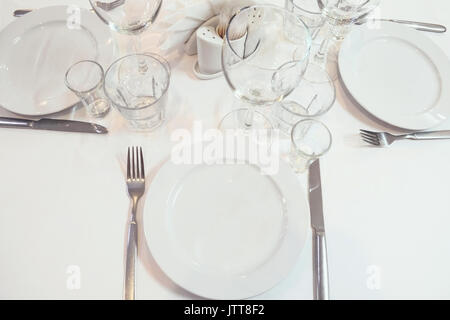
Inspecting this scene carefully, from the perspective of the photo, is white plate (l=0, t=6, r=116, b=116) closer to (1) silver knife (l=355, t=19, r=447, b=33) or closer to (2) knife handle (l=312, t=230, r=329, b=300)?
(2) knife handle (l=312, t=230, r=329, b=300)

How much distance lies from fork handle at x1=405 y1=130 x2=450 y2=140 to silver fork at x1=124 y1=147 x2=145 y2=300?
1.59ft

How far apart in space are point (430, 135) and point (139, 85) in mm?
557

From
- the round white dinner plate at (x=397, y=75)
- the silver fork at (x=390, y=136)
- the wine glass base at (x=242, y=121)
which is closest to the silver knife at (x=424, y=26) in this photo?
the round white dinner plate at (x=397, y=75)

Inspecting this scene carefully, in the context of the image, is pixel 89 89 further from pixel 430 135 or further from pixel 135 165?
pixel 430 135

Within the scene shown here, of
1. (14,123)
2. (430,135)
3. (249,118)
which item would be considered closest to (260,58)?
(249,118)

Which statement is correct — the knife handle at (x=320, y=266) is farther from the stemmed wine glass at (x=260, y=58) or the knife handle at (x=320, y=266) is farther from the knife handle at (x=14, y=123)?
the knife handle at (x=14, y=123)

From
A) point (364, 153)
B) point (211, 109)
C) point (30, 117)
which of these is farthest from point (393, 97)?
point (30, 117)

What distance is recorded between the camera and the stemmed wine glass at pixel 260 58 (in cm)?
49

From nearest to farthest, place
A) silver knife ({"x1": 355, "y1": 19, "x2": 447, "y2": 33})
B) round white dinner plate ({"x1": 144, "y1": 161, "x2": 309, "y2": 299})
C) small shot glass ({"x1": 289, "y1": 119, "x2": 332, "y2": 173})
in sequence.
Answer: round white dinner plate ({"x1": 144, "y1": 161, "x2": 309, "y2": 299})
small shot glass ({"x1": 289, "y1": 119, "x2": 332, "y2": 173})
silver knife ({"x1": 355, "y1": 19, "x2": 447, "y2": 33})

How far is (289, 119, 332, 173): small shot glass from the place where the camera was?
1.81 feet

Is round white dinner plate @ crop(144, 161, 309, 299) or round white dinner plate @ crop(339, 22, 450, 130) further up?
round white dinner plate @ crop(339, 22, 450, 130)

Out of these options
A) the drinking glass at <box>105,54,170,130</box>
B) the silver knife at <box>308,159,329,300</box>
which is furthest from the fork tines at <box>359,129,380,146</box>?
the drinking glass at <box>105,54,170,130</box>

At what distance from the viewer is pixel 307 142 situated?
0.59 metres

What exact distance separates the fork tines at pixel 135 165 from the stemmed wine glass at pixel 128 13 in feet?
0.72
